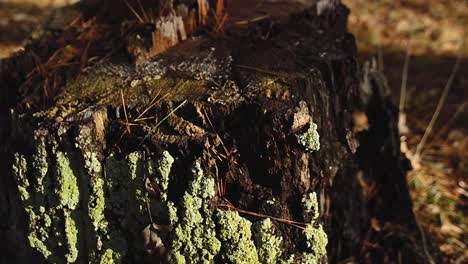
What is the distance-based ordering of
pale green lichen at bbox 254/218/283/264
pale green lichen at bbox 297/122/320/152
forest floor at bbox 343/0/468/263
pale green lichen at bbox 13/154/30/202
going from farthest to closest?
forest floor at bbox 343/0/468/263 < pale green lichen at bbox 13/154/30/202 < pale green lichen at bbox 254/218/283/264 < pale green lichen at bbox 297/122/320/152

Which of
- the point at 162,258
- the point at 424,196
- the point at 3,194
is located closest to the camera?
the point at 162,258

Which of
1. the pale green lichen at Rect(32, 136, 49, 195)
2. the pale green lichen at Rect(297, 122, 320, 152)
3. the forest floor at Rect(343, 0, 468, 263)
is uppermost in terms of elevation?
the pale green lichen at Rect(297, 122, 320, 152)

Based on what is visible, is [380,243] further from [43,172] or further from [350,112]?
[43,172]

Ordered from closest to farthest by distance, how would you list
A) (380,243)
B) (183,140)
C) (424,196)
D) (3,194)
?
(183,140) < (3,194) < (380,243) < (424,196)

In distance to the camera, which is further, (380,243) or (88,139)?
(380,243)

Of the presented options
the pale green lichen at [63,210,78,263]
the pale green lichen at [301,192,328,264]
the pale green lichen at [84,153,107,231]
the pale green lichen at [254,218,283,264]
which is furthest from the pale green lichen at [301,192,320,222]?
the pale green lichen at [63,210,78,263]

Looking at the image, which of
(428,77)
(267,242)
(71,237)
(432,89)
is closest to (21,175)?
(71,237)

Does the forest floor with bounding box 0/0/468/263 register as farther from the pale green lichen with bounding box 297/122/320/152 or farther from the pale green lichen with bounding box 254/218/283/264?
the pale green lichen with bounding box 297/122/320/152

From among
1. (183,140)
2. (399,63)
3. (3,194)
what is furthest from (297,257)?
(399,63)
